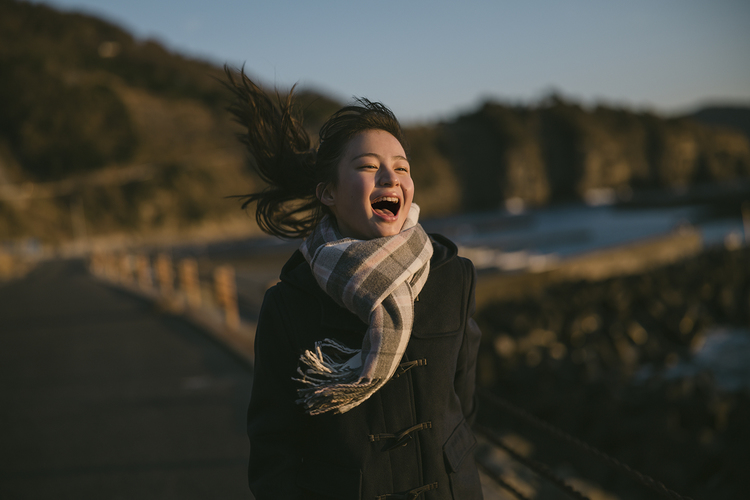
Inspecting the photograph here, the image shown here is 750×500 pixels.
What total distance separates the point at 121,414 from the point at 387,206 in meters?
5.13

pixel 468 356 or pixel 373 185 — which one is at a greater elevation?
pixel 373 185

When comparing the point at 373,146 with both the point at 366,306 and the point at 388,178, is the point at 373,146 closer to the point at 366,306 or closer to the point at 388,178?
the point at 388,178

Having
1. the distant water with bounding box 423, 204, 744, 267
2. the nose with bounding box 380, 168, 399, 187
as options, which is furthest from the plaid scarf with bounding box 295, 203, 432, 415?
the distant water with bounding box 423, 204, 744, 267

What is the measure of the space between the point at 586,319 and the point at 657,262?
11568mm

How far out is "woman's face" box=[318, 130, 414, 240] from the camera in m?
1.49

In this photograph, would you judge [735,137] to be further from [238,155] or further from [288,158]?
[288,158]

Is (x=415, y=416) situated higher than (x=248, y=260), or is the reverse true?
(x=415, y=416)

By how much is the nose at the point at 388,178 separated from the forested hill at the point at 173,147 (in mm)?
22340

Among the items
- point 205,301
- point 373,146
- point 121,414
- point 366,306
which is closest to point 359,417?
point 366,306

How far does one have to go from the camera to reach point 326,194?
161 cm

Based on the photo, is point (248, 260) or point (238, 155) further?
point (238, 155)

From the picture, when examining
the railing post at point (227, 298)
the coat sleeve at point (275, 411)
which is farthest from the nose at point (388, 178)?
the railing post at point (227, 298)

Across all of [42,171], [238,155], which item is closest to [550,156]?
[238,155]

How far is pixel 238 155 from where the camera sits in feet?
282
